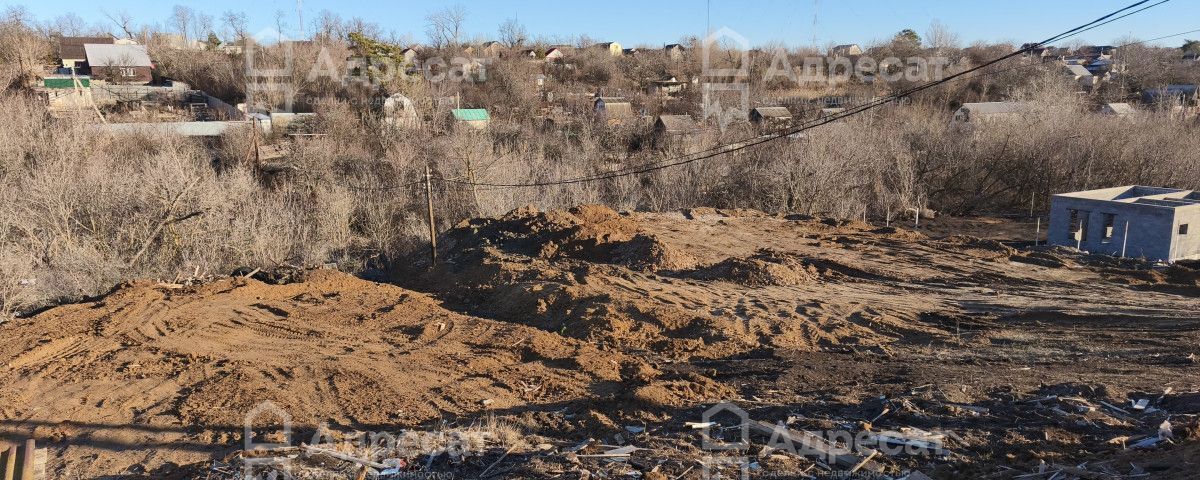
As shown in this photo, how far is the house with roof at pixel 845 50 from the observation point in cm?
7831

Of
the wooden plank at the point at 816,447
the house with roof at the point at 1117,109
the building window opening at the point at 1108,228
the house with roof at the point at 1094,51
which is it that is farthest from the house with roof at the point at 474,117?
the house with roof at the point at 1094,51

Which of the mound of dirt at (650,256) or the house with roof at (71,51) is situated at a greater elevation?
the house with roof at (71,51)

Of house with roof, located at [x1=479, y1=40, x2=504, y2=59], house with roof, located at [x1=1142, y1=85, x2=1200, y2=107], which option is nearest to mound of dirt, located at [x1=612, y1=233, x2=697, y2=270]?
house with roof, located at [x1=1142, y1=85, x2=1200, y2=107]

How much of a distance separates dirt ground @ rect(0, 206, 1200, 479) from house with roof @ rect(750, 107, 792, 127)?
69.0 feet

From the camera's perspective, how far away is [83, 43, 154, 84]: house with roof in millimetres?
51688

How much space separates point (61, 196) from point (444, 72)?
4331cm

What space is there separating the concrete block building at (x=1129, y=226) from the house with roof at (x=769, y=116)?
1842 centimetres

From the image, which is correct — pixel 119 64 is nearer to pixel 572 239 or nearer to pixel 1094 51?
pixel 572 239

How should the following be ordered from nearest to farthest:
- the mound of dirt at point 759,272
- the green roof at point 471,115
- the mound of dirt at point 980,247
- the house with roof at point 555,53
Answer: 1. the mound of dirt at point 759,272
2. the mound of dirt at point 980,247
3. the green roof at point 471,115
4. the house with roof at point 555,53

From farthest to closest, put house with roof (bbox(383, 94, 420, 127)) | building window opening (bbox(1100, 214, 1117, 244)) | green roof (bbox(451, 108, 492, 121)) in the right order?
green roof (bbox(451, 108, 492, 121)), house with roof (bbox(383, 94, 420, 127)), building window opening (bbox(1100, 214, 1117, 244))

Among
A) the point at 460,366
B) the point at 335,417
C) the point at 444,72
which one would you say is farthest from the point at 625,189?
the point at 444,72

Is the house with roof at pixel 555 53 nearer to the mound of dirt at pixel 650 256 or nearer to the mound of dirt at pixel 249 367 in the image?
the mound of dirt at pixel 650 256

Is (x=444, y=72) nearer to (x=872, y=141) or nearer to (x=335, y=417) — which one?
(x=872, y=141)

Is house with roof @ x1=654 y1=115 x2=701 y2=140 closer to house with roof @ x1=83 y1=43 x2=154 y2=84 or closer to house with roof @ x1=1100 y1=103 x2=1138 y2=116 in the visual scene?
house with roof @ x1=1100 y1=103 x2=1138 y2=116
